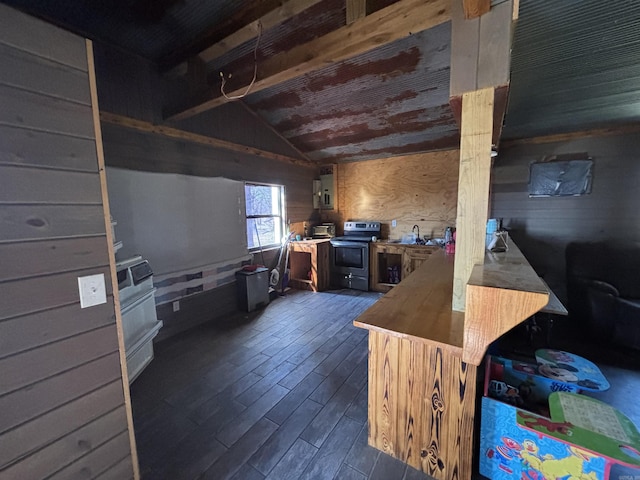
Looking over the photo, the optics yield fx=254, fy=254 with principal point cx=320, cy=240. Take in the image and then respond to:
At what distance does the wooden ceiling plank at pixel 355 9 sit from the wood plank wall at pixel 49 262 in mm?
1586

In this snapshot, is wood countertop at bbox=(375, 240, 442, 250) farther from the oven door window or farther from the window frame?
the window frame

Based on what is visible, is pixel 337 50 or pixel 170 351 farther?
pixel 170 351

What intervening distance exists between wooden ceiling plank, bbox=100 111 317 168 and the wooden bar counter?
9.68 feet

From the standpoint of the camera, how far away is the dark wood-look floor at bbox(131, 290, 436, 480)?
4.71 ft

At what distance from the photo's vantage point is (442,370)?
1291mm

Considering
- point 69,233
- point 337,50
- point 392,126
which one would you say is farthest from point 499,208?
point 69,233

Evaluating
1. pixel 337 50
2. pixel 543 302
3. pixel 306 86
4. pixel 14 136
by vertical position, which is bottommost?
pixel 543 302

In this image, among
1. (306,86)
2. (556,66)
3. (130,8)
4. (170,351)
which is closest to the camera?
(130,8)

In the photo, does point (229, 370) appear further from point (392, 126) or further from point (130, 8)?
point (392, 126)

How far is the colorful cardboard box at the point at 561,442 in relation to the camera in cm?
103

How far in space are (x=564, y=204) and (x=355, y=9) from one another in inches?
150

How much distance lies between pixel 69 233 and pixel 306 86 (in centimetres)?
310

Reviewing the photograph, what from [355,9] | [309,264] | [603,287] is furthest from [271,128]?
[603,287]

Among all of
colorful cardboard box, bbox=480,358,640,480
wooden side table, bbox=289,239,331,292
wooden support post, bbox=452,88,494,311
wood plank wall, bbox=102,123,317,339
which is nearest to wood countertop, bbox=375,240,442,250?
wooden side table, bbox=289,239,331,292
